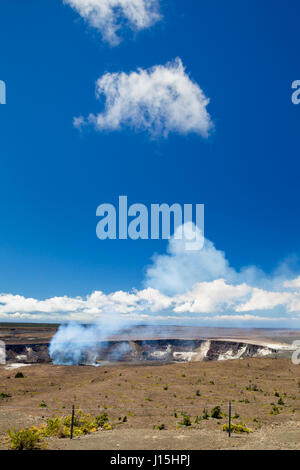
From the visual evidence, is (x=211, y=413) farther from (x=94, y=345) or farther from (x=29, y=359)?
(x=94, y=345)

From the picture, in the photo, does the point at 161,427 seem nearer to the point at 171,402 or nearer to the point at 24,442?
the point at 24,442

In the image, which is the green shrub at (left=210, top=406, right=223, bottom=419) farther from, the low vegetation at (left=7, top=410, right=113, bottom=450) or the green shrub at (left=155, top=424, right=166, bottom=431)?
the low vegetation at (left=7, top=410, right=113, bottom=450)

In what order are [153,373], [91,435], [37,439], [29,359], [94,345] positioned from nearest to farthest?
1. [37,439]
2. [91,435]
3. [153,373]
4. [29,359]
5. [94,345]

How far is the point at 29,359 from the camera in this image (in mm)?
79688

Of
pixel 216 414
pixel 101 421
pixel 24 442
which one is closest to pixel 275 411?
pixel 216 414

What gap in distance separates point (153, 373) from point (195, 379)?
7.22 metres

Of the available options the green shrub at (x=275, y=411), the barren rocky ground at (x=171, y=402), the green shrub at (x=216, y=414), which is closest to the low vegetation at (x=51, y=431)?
the barren rocky ground at (x=171, y=402)

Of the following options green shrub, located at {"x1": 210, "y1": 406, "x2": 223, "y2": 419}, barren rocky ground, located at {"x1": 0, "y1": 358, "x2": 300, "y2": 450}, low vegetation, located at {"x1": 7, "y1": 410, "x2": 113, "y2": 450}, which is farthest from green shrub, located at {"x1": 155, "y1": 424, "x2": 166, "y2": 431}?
green shrub, located at {"x1": 210, "y1": 406, "x2": 223, "y2": 419}

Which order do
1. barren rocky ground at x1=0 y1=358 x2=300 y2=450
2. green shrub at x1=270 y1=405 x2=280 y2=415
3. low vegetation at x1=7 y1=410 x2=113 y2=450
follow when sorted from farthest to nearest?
green shrub at x1=270 y1=405 x2=280 y2=415 → barren rocky ground at x1=0 y1=358 x2=300 y2=450 → low vegetation at x1=7 y1=410 x2=113 y2=450

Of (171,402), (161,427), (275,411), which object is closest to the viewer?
(161,427)

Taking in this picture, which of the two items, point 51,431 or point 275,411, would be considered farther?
point 275,411

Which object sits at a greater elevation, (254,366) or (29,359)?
(254,366)

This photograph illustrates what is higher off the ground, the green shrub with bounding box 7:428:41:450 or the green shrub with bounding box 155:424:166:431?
the green shrub with bounding box 7:428:41:450
